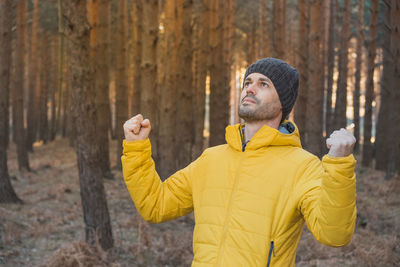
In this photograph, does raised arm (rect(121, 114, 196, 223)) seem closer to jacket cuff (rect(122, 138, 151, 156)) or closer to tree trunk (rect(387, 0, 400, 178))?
jacket cuff (rect(122, 138, 151, 156))

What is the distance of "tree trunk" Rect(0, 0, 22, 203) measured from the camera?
8633mm

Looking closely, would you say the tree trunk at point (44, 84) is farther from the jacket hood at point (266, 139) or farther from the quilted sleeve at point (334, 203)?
the quilted sleeve at point (334, 203)

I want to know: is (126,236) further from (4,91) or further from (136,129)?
(136,129)

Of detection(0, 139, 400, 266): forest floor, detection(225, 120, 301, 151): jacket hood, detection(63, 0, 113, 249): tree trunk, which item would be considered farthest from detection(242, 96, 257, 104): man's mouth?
detection(0, 139, 400, 266): forest floor

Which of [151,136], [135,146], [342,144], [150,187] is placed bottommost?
[151,136]

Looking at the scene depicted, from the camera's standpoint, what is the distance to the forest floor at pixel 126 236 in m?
5.65

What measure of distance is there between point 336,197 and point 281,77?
898mm

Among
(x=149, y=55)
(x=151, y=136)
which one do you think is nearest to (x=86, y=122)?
(x=149, y=55)

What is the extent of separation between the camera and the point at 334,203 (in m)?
1.78

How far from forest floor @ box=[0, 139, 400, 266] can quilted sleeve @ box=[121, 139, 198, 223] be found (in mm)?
3328

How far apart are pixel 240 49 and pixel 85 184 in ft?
69.4

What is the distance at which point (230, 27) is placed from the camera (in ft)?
49.9

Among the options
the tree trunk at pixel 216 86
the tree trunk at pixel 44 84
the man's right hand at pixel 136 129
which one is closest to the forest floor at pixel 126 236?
the man's right hand at pixel 136 129

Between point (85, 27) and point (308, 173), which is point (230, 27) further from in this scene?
point (308, 173)
